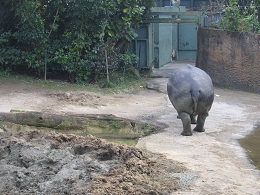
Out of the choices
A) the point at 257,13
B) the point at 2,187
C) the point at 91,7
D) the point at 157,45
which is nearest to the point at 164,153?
the point at 2,187

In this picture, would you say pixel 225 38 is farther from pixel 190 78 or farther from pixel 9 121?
pixel 9 121

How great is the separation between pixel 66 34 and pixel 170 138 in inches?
313

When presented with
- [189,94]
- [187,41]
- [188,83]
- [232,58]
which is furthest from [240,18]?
[189,94]

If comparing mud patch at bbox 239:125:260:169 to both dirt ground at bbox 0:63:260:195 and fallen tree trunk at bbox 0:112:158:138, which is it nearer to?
dirt ground at bbox 0:63:260:195

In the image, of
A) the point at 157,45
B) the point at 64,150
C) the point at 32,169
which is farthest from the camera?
the point at 157,45

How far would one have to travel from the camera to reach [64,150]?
8633mm

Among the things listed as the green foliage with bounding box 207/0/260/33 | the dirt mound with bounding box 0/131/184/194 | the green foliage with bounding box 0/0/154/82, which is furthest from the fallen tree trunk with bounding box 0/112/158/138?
the green foliage with bounding box 207/0/260/33

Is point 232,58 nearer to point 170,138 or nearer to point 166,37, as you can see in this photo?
point 166,37

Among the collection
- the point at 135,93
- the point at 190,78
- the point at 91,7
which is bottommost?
the point at 135,93

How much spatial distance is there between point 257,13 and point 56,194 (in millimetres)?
13469

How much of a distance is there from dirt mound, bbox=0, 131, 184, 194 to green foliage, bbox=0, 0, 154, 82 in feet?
25.7

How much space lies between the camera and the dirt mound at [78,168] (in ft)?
23.1

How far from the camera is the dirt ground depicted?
7.48m

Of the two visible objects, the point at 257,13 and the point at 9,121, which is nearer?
the point at 9,121
